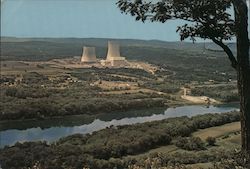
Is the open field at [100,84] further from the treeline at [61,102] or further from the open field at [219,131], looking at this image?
the open field at [219,131]

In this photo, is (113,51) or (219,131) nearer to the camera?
(219,131)

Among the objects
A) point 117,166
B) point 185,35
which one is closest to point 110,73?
point 117,166

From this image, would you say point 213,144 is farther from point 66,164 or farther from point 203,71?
point 203,71

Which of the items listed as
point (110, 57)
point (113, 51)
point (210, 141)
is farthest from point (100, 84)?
point (210, 141)

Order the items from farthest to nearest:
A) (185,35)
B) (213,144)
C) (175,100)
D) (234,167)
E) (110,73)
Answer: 1. (110,73)
2. (175,100)
3. (213,144)
4. (185,35)
5. (234,167)

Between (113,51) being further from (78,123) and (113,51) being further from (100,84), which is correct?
(78,123)

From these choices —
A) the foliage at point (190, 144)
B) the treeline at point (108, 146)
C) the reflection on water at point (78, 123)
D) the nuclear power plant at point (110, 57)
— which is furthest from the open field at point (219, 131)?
the nuclear power plant at point (110, 57)

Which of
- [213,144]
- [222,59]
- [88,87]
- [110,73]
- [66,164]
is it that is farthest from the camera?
[222,59]
